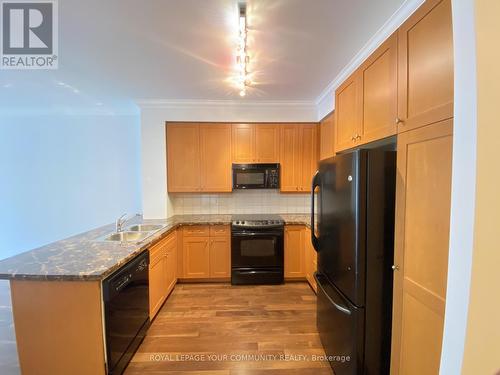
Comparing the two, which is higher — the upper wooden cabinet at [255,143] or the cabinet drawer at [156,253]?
the upper wooden cabinet at [255,143]

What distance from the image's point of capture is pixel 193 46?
1.81 m

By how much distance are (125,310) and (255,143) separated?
100 inches

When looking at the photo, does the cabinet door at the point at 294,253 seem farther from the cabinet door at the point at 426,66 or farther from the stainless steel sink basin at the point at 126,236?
the cabinet door at the point at 426,66

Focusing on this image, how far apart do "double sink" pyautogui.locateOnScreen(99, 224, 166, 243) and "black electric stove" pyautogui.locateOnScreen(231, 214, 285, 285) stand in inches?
42.4

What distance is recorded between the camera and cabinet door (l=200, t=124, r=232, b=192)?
129 inches

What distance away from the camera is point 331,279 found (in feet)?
5.69

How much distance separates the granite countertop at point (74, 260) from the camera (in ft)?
4.58

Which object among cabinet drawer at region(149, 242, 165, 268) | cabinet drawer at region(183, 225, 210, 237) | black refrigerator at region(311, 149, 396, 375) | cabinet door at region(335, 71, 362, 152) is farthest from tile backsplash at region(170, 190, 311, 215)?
black refrigerator at region(311, 149, 396, 375)

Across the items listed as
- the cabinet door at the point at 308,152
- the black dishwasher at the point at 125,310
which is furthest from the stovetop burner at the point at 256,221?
the black dishwasher at the point at 125,310

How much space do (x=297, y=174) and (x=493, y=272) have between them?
2.92 meters

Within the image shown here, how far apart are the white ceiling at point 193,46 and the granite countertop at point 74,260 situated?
1.71m

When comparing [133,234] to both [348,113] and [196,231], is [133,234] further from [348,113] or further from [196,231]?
[348,113]

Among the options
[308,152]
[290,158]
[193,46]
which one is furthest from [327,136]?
[193,46]

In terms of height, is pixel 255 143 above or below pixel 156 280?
above
